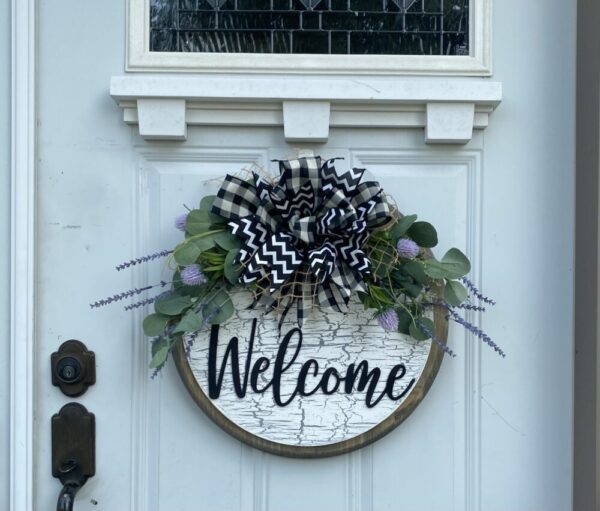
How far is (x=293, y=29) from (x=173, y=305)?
1.57ft

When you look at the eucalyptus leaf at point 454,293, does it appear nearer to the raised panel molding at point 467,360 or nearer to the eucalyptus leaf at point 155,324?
the raised panel molding at point 467,360

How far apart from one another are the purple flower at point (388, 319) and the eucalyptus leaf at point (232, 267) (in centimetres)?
22

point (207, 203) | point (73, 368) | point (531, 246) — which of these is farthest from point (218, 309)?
point (531, 246)

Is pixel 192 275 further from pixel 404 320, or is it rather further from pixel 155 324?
pixel 404 320

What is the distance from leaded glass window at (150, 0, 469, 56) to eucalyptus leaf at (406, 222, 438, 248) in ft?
0.96

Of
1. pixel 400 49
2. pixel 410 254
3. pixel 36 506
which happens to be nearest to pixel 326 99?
pixel 400 49

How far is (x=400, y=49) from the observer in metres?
1.36

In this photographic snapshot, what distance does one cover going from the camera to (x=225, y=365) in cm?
130

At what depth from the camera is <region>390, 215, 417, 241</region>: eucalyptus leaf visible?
1.26 meters
